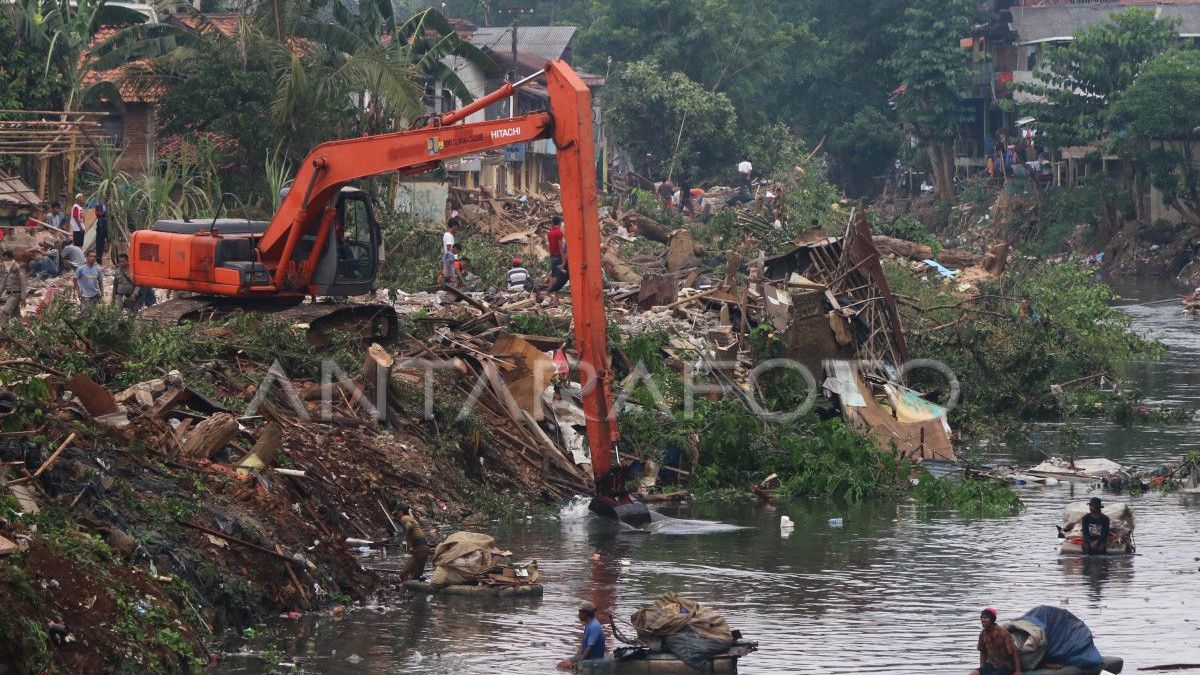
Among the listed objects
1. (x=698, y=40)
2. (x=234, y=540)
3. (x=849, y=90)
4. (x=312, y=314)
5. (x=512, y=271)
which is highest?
(x=698, y=40)

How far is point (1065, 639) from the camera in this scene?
41.9 ft

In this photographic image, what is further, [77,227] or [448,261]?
[448,261]

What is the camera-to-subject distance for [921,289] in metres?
33.2

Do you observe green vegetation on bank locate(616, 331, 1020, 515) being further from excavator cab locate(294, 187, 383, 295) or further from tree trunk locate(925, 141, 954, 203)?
tree trunk locate(925, 141, 954, 203)

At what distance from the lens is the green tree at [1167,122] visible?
174 feet

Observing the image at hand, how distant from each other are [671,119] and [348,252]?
152ft

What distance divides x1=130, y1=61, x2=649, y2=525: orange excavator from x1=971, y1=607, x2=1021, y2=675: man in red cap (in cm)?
598

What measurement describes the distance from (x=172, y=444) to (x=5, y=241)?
16.6m

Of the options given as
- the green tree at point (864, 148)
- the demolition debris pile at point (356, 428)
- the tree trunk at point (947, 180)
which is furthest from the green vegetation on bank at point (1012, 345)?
the green tree at point (864, 148)

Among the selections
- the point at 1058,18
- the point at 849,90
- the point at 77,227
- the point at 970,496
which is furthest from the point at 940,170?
the point at 970,496

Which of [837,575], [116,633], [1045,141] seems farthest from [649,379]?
[1045,141]

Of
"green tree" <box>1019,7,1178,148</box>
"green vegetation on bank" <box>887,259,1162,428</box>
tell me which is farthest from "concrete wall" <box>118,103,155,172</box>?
"green tree" <box>1019,7,1178,148</box>

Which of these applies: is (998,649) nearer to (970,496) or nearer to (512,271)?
(970,496)

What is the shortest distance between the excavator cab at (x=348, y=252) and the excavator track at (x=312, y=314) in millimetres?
273
